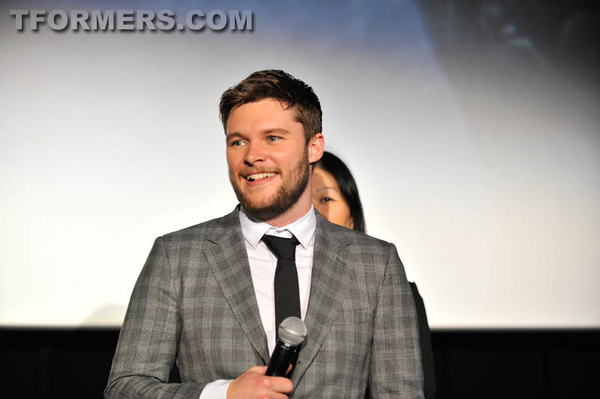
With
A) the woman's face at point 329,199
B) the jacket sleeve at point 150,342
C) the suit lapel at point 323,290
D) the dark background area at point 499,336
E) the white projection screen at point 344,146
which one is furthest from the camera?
the dark background area at point 499,336

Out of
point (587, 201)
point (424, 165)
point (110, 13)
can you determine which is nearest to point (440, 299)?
point (424, 165)

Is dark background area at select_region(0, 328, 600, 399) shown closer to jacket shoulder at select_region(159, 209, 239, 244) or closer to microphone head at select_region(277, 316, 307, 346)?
jacket shoulder at select_region(159, 209, 239, 244)

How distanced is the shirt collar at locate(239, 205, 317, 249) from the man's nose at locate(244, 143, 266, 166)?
202 millimetres

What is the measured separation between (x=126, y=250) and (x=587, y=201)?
260 cm

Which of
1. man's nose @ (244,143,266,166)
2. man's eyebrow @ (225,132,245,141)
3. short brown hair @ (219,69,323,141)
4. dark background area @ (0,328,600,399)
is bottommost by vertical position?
dark background area @ (0,328,600,399)

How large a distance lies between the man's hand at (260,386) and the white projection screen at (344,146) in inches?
77.9

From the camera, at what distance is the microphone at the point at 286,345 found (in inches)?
49.0

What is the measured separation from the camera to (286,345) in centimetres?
126

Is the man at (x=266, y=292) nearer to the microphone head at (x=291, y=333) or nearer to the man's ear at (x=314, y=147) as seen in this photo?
the man's ear at (x=314, y=147)

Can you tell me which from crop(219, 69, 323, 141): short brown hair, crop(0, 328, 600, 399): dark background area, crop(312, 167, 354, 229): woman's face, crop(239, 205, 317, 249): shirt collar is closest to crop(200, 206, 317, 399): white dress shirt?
crop(239, 205, 317, 249): shirt collar

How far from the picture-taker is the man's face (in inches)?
61.4

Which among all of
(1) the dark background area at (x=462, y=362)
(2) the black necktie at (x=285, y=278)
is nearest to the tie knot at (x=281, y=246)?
(2) the black necktie at (x=285, y=278)

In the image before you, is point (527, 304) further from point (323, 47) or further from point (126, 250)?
point (126, 250)

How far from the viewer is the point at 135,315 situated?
4.86 ft
